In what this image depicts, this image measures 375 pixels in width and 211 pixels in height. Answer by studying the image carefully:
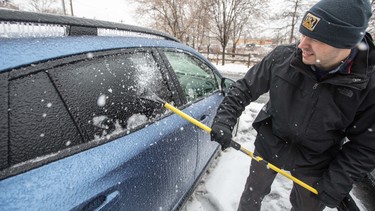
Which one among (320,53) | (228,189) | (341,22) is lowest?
(228,189)

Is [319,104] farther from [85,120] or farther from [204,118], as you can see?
[85,120]

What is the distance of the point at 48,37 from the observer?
1049mm

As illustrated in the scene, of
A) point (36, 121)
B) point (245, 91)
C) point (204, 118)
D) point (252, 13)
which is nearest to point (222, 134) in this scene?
point (245, 91)

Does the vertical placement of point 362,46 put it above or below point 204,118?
above

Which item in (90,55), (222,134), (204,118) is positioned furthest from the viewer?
(204,118)

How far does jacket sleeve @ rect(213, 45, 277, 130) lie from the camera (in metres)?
1.66

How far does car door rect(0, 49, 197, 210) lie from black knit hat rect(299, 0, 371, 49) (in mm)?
1025

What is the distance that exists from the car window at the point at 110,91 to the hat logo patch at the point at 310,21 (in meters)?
0.97

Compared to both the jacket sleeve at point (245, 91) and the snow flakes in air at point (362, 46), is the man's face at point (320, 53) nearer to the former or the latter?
the snow flakes in air at point (362, 46)

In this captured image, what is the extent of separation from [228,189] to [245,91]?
1.31 meters

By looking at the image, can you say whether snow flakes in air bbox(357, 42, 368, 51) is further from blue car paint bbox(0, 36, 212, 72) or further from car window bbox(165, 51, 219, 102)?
blue car paint bbox(0, 36, 212, 72)

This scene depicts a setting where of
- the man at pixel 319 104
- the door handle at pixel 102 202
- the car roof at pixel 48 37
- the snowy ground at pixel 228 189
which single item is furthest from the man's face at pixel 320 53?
the snowy ground at pixel 228 189

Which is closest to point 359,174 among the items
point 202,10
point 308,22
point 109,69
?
point 308,22

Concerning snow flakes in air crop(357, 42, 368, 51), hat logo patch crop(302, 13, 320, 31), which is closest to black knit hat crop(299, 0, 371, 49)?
hat logo patch crop(302, 13, 320, 31)
